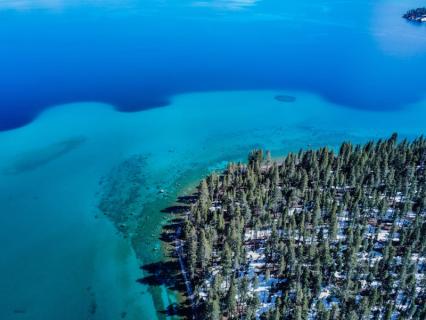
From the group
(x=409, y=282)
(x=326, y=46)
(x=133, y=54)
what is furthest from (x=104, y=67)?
(x=409, y=282)

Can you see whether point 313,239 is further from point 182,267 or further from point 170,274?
point 170,274

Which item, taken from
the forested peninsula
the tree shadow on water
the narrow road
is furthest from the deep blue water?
the narrow road

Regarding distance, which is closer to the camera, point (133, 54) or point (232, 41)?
point (133, 54)

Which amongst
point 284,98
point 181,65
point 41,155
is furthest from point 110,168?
point 181,65

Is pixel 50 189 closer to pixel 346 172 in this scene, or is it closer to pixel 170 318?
pixel 170 318

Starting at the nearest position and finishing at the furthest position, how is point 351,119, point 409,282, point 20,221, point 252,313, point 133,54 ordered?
point 252,313 < point 409,282 < point 20,221 < point 351,119 < point 133,54

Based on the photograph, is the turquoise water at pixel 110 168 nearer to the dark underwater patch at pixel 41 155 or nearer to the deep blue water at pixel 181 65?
the dark underwater patch at pixel 41 155
